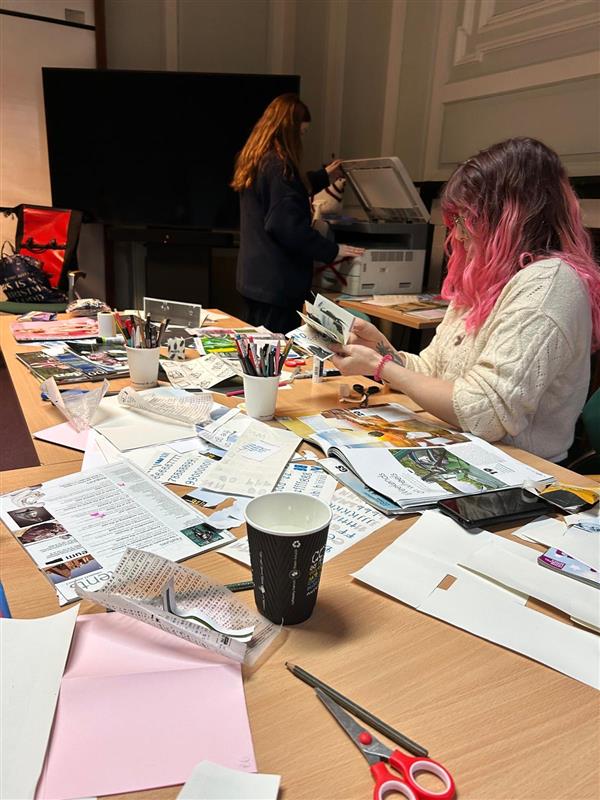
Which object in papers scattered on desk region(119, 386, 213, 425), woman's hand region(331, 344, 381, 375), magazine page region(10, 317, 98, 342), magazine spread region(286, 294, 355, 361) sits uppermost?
magazine spread region(286, 294, 355, 361)

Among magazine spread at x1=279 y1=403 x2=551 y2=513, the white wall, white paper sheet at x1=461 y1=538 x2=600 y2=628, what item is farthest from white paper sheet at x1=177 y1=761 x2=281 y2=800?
the white wall

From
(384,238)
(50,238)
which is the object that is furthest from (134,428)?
(50,238)

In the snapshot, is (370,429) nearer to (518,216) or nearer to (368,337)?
(368,337)

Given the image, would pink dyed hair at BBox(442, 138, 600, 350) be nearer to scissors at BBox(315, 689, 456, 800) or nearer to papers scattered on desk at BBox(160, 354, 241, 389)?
papers scattered on desk at BBox(160, 354, 241, 389)

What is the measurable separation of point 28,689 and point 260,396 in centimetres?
76

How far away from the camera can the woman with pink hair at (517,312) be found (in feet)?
3.95

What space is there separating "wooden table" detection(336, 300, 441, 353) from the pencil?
Result: 214 cm

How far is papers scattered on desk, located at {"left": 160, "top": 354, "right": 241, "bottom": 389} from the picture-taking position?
147cm

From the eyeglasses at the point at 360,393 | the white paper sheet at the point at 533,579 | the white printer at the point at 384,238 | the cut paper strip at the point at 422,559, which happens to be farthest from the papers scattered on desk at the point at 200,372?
the white printer at the point at 384,238

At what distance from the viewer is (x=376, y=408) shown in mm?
1360

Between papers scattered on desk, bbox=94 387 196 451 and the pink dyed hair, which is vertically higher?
the pink dyed hair

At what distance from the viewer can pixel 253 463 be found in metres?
1.04

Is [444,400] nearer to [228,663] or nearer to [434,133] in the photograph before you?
[228,663]

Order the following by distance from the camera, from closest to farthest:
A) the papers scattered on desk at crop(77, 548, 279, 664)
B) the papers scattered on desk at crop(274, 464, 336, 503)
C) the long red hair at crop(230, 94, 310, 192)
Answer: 1. the papers scattered on desk at crop(77, 548, 279, 664)
2. the papers scattered on desk at crop(274, 464, 336, 503)
3. the long red hair at crop(230, 94, 310, 192)
